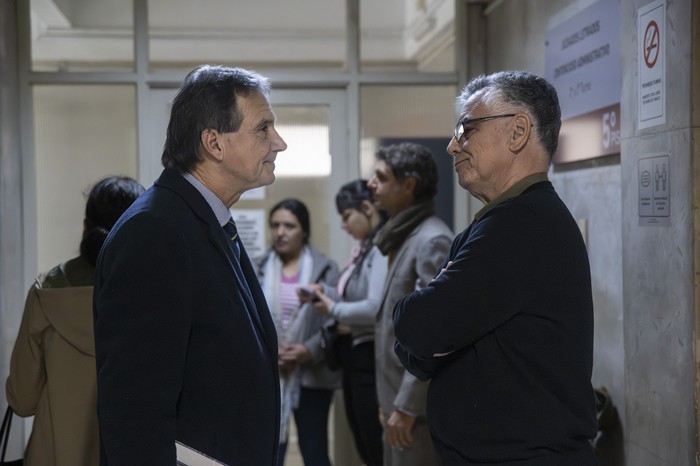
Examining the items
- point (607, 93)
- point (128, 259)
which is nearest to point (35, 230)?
point (607, 93)

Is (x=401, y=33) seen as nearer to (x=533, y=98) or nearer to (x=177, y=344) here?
(x=533, y=98)

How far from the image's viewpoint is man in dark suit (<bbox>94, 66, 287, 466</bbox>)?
156cm

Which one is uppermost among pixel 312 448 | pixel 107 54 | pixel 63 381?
pixel 107 54

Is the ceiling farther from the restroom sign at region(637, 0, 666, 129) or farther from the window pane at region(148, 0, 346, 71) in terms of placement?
the restroom sign at region(637, 0, 666, 129)

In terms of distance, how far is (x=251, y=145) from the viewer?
6.06 feet

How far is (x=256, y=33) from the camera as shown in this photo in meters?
5.33

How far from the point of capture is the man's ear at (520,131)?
77.3 inches

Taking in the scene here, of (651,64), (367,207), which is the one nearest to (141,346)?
(651,64)

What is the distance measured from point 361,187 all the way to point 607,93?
61.1 inches

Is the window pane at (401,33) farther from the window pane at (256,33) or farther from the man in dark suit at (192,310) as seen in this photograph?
the man in dark suit at (192,310)

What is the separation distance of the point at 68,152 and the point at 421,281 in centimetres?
278

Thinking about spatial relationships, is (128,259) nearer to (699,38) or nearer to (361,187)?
(699,38)

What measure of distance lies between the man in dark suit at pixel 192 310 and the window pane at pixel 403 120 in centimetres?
346

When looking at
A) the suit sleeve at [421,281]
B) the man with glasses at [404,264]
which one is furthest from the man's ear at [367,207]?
the suit sleeve at [421,281]
